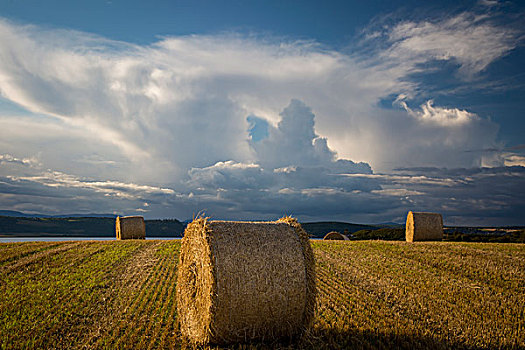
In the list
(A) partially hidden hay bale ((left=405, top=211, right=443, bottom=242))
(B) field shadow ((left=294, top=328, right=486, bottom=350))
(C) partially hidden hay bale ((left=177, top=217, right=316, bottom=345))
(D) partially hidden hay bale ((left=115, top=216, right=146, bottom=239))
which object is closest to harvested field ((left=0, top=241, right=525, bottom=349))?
(B) field shadow ((left=294, top=328, right=486, bottom=350))

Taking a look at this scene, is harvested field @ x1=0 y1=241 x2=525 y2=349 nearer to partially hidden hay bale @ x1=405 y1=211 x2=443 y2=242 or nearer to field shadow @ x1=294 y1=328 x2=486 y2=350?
field shadow @ x1=294 y1=328 x2=486 y2=350

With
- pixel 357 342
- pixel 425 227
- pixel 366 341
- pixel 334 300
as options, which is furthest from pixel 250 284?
pixel 425 227

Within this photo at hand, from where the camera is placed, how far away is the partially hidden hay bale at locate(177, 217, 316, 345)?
6.84m

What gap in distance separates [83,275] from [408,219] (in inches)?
720

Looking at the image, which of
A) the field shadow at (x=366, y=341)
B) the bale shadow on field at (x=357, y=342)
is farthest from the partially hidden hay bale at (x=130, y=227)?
the field shadow at (x=366, y=341)

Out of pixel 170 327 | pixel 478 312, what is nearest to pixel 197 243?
pixel 170 327

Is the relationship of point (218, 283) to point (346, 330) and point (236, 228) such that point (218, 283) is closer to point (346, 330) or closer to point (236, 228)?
point (236, 228)

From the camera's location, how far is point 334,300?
966 centimetres

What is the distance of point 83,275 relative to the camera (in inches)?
524

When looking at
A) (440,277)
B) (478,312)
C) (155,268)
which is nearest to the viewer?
(478,312)

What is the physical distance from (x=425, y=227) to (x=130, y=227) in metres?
18.0

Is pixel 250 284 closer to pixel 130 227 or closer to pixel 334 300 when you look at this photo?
pixel 334 300

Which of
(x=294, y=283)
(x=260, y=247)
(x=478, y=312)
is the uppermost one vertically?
(x=260, y=247)

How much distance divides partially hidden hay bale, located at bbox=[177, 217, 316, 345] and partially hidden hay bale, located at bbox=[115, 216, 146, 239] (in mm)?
18723
